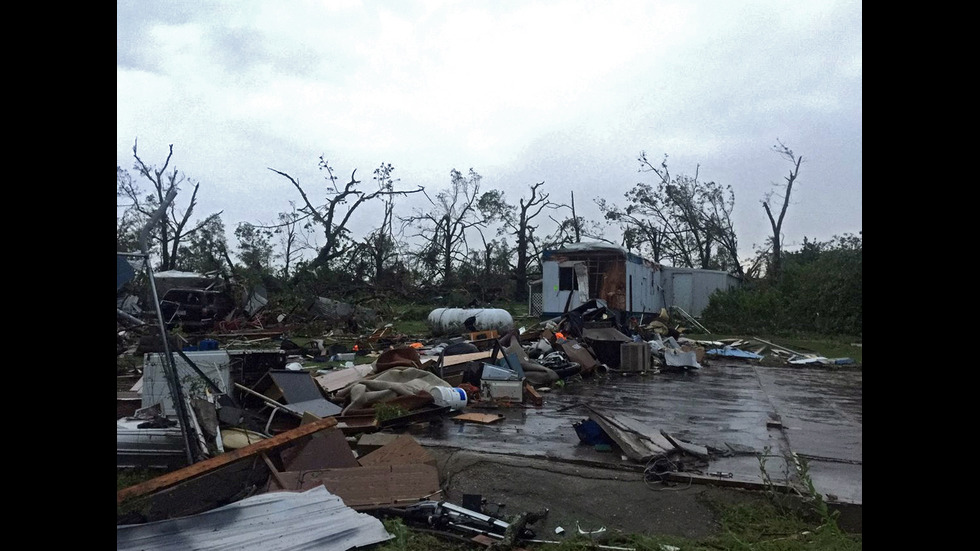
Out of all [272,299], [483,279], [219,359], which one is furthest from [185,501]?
[483,279]

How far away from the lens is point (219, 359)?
721cm

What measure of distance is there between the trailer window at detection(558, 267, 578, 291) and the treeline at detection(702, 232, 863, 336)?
6248 millimetres

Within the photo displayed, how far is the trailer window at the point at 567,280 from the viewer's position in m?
23.1

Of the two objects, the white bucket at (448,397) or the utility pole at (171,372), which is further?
the white bucket at (448,397)

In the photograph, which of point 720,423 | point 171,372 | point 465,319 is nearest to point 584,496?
point 171,372

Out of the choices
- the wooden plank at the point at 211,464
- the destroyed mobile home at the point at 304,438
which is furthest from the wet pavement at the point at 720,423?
the wooden plank at the point at 211,464

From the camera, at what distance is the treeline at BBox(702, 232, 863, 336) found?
22.9 metres

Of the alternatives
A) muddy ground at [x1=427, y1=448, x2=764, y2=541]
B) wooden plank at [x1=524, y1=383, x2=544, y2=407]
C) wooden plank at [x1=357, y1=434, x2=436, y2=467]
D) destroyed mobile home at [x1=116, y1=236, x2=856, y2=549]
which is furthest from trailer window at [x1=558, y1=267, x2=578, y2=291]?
wooden plank at [x1=357, y1=434, x2=436, y2=467]

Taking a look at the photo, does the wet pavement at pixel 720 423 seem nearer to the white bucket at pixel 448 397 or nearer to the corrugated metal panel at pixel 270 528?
the white bucket at pixel 448 397

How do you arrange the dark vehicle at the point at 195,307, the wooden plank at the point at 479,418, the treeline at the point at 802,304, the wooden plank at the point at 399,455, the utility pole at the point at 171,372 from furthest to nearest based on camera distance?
the treeline at the point at 802,304
the dark vehicle at the point at 195,307
the wooden plank at the point at 479,418
the wooden plank at the point at 399,455
the utility pole at the point at 171,372

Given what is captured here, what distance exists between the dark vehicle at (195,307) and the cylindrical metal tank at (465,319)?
7091 mm
